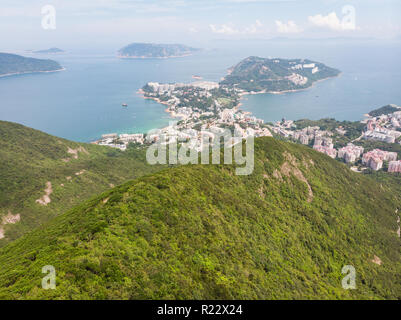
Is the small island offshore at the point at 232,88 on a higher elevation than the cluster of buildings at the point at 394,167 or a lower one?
higher

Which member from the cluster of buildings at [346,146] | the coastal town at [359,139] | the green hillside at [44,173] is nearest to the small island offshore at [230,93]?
the cluster of buildings at [346,146]

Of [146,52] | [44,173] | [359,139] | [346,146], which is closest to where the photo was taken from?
[44,173]

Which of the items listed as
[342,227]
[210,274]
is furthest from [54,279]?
[342,227]

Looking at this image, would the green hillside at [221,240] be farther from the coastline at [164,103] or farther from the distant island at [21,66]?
the distant island at [21,66]

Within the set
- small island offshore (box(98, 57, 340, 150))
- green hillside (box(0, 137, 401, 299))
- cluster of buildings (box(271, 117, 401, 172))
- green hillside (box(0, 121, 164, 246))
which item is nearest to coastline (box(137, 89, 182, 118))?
small island offshore (box(98, 57, 340, 150))

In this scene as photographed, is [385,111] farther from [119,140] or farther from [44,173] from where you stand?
[44,173]

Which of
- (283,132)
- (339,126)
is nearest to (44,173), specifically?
(283,132)
